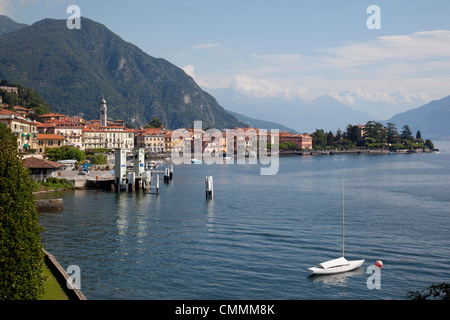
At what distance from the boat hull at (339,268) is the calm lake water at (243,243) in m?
0.32

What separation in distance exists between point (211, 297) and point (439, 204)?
1324 inches

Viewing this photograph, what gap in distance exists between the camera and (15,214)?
13.1 m

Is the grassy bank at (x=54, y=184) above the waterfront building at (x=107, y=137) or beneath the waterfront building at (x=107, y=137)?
beneath

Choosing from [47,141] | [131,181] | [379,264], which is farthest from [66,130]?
[379,264]

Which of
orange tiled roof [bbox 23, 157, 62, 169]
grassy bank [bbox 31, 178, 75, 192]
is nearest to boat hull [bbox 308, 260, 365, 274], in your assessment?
grassy bank [bbox 31, 178, 75, 192]

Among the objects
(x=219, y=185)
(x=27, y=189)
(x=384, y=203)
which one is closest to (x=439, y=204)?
(x=384, y=203)

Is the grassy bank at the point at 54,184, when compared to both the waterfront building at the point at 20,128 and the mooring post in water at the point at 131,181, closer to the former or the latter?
the mooring post in water at the point at 131,181

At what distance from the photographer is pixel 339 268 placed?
864 inches

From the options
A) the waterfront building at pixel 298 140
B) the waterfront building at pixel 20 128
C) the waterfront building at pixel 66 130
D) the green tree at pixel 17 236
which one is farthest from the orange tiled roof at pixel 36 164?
the waterfront building at pixel 298 140

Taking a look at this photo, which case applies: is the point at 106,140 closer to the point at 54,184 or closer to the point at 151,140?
the point at 151,140

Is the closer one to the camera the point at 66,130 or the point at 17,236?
the point at 17,236

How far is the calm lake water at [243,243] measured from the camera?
66.2 ft

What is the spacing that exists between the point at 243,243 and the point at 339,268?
23.5 ft
